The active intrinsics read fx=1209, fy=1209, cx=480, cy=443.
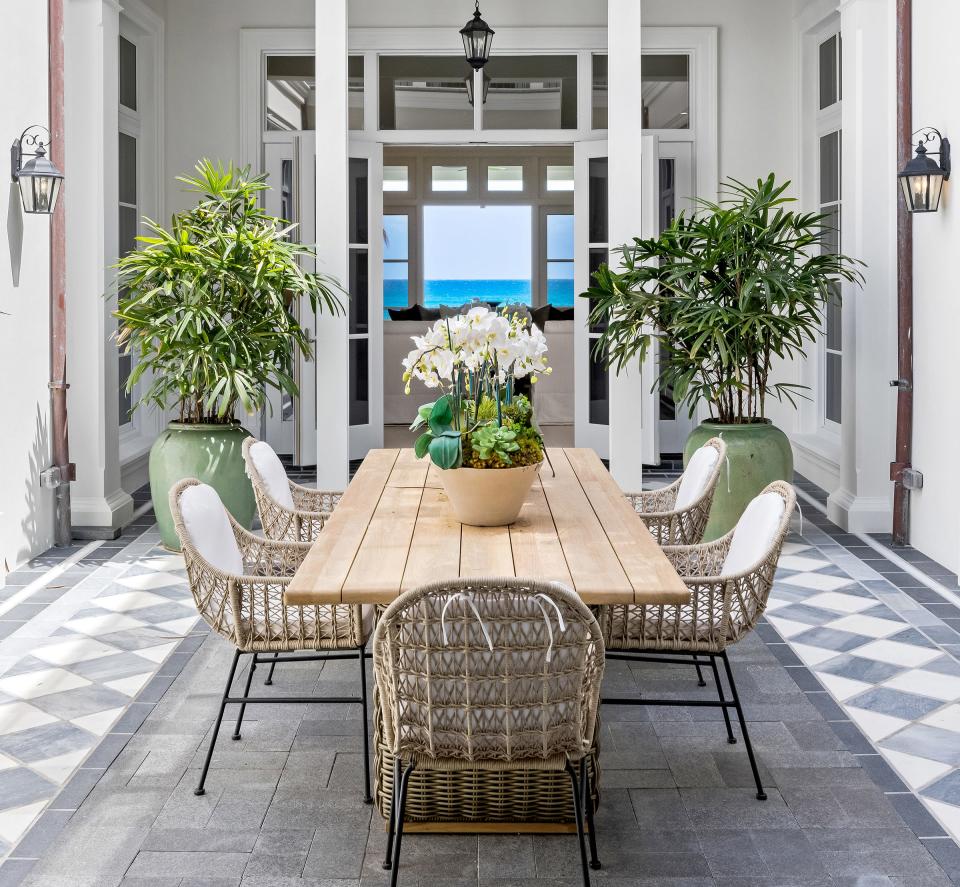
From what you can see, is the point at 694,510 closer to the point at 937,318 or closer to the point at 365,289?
the point at 937,318

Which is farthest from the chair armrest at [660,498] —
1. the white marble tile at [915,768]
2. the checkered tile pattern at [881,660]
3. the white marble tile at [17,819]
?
the white marble tile at [17,819]

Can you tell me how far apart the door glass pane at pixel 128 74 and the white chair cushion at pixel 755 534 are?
5934 millimetres

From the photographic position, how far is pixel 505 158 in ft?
53.1

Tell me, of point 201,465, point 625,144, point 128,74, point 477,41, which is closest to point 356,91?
point 477,41

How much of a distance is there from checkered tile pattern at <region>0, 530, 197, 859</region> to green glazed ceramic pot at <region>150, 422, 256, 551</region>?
30 cm

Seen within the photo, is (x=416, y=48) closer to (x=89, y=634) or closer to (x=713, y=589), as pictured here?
(x=89, y=634)

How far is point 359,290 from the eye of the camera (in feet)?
28.0

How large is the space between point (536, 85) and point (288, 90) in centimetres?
179

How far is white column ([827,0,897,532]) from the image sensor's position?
624 cm

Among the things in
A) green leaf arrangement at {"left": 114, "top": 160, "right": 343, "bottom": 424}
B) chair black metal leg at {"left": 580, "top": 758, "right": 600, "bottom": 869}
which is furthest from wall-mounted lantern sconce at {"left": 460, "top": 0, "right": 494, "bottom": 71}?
chair black metal leg at {"left": 580, "top": 758, "right": 600, "bottom": 869}

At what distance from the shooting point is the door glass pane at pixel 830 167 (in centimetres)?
785

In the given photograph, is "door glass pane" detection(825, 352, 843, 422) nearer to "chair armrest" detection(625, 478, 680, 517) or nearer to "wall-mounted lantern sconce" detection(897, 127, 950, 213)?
"wall-mounted lantern sconce" detection(897, 127, 950, 213)

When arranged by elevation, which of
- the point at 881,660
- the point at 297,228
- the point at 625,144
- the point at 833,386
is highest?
the point at 625,144

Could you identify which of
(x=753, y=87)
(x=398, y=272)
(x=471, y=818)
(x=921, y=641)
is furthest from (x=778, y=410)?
(x=398, y=272)
